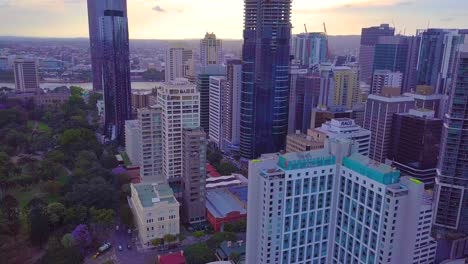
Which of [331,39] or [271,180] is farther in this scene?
[331,39]

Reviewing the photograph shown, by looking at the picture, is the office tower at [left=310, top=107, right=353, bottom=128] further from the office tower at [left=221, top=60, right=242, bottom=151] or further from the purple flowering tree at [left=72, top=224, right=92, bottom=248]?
the purple flowering tree at [left=72, top=224, right=92, bottom=248]

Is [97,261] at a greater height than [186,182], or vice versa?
[186,182]

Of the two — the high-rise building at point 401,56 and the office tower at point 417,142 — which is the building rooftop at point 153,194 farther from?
the high-rise building at point 401,56

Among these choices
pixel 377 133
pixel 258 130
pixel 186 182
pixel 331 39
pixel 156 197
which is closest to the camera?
pixel 156 197

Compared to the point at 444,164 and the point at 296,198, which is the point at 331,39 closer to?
the point at 444,164

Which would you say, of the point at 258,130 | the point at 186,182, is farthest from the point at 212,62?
the point at 186,182

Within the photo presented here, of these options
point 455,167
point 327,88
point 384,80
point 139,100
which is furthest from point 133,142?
point 384,80

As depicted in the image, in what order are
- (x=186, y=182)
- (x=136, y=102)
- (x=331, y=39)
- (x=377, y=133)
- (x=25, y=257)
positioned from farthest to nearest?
(x=331, y=39) → (x=136, y=102) → (x=377, y=133) → (x=186, y=182) → (x=25, y=257)

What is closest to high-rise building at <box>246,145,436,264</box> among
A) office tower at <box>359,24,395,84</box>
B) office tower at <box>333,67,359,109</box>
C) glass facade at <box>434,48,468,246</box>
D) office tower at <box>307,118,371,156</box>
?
glass facade at <box>434,48,468,246</box>
